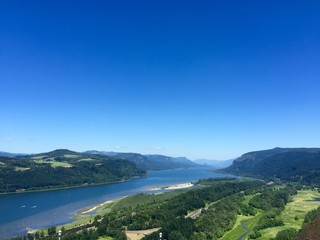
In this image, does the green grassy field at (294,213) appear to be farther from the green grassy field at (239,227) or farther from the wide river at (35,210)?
the wide river at (35,210)

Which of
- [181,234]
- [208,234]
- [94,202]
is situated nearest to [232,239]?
[208,234]

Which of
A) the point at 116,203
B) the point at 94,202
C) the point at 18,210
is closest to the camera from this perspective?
the point at 18,210

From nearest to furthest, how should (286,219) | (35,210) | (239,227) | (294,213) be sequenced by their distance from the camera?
(239,227) < (286,219) < (294,213) < (35,210)

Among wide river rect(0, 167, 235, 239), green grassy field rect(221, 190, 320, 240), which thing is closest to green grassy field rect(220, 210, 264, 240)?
green grassy field rect(221, 190, 320, 240)

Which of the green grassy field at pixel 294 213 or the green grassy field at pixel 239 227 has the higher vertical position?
the green grassy field at pixel 294 213

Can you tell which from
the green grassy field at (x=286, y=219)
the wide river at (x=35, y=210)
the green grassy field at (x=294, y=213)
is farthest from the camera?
the wide river at (x=35, y=210)

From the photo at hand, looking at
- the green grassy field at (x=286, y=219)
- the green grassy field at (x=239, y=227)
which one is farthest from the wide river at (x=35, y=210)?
the green grassy field at (x=286, y=219)

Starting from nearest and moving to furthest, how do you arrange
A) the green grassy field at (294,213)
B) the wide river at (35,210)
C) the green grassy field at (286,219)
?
the green grassy field at (286,219) < the green grassy field at (294,213) < the wide river at (35,210)

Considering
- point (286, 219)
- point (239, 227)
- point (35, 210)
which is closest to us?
point (239, 227)

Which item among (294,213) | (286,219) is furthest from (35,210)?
(294,213)

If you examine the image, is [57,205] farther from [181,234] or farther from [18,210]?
[181,234]

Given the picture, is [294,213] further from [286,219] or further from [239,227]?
[239,227]
